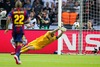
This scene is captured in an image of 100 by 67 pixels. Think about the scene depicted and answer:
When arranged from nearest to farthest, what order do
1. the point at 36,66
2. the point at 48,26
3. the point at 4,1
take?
the point at 36,66 → the point at 48,26 → the point at 4,1

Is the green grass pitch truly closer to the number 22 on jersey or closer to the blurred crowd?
the number 22 on jersey

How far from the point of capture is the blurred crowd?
24.0m

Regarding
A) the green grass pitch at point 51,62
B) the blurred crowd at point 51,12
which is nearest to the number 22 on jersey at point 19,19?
the green grass pitch at point 51,62

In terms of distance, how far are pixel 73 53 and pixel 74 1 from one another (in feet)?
11.9

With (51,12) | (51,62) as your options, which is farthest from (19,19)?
(51,12)

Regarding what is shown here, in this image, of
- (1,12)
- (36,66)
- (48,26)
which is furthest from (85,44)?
(36,66)

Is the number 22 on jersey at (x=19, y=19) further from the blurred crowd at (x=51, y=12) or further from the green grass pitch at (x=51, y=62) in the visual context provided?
the blurred crowd at (x=51, y=12)

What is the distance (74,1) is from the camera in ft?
82.6

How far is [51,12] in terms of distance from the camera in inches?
1029

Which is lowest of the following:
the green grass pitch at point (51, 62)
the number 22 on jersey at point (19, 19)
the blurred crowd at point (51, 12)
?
the green grass pitch at point (51, 62)

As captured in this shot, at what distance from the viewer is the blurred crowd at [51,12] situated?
946 inches

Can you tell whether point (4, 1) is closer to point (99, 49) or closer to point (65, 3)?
point (65, 3)

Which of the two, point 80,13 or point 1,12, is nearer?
point 80,13

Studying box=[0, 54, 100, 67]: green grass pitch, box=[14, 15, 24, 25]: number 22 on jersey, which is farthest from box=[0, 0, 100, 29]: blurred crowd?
box=[14, 15, 24, 25]: number 22 on jersey
